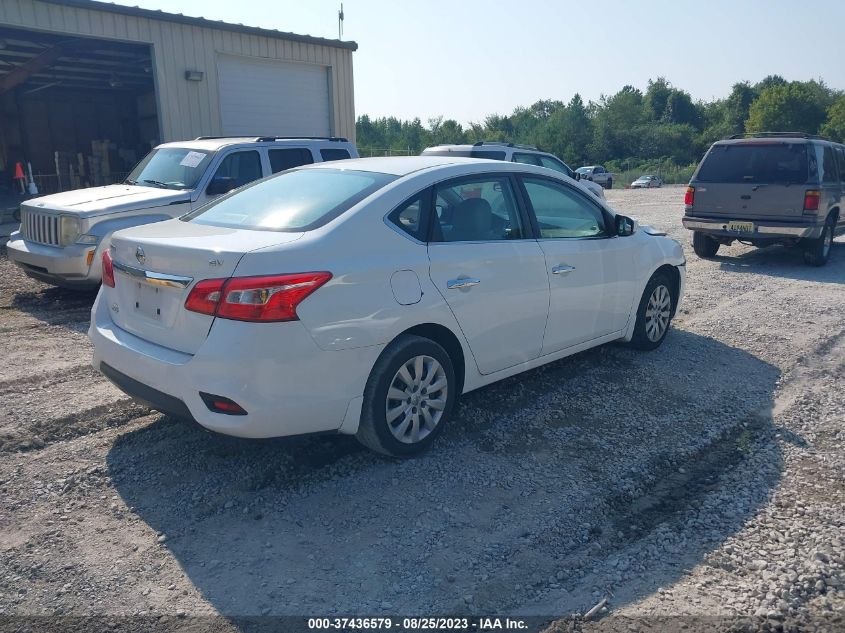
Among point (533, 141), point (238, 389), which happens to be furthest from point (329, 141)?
point (533, 141)

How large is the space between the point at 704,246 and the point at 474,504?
33.2ft

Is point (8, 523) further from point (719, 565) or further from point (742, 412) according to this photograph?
point (742, 412)

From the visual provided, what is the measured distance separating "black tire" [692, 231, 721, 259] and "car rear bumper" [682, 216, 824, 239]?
2.48 feet

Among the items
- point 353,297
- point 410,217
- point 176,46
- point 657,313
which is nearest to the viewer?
point 353,297

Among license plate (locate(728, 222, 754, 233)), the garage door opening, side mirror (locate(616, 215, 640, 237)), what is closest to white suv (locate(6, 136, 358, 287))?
side mirror (locate(616, 215, 640, 237))

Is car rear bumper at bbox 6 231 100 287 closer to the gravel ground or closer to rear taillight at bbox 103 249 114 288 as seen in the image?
the gravel ground

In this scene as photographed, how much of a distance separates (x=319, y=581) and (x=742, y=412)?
3.52 m

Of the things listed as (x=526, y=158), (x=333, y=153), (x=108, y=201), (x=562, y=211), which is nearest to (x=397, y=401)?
(x=562, y=211)

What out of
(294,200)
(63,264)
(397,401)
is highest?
(294,200)

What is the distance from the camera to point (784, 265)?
38.1 feet

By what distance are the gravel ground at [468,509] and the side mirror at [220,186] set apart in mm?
3283

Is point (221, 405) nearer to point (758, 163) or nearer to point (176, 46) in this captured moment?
point (758, 163)

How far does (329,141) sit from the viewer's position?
989 centimetres

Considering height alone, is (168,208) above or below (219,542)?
above
